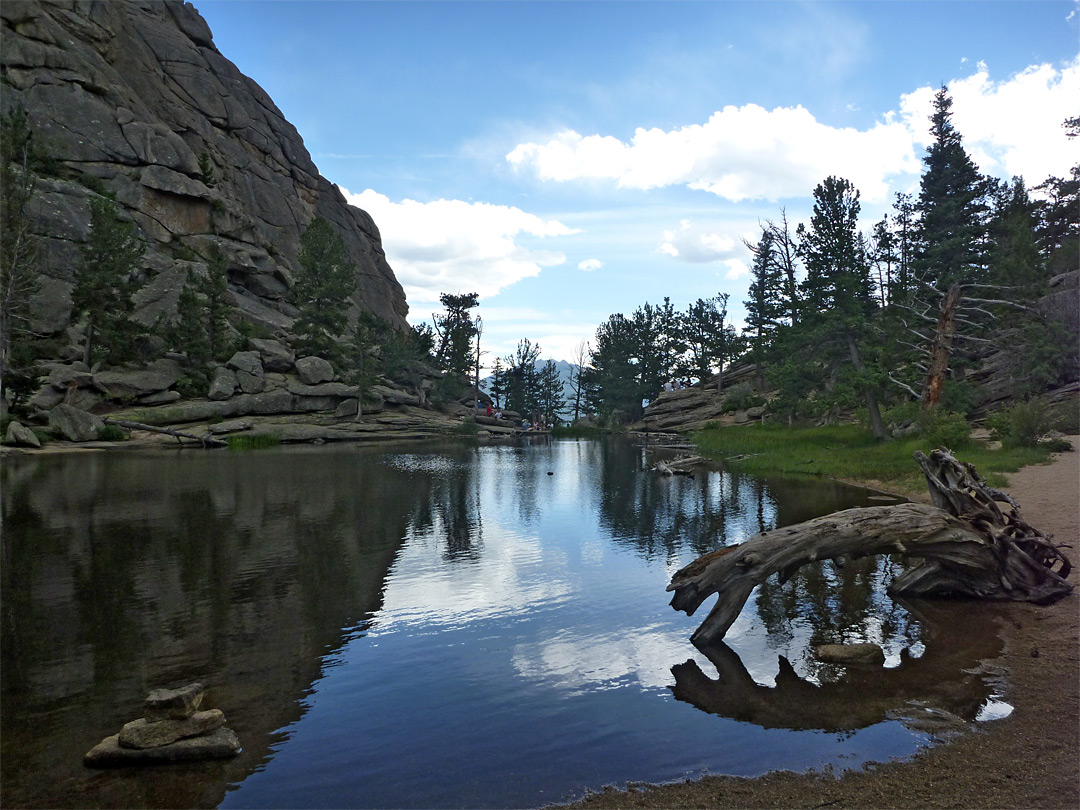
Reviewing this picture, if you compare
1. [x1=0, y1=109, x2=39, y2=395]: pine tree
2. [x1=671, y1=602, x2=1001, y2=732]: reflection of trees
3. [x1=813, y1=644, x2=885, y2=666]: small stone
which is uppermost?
[x1=0, y1=109, x2=39, y2=395]: pine tree

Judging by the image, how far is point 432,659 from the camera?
32.1ft

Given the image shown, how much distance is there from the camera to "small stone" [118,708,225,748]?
6.69m

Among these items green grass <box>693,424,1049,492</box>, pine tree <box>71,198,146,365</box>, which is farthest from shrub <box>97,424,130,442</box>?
green grass <box>693,424,1049,492</box>

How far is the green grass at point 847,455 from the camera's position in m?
25.7

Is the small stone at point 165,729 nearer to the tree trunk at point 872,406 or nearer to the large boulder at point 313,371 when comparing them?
the tree trunk at point 872,406

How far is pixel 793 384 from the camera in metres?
45.0

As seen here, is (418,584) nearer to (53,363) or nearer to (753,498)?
(753,498)

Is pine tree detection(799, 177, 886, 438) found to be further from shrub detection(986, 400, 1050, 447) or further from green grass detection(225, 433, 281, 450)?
green grass detection(225, 433, 281, 450)

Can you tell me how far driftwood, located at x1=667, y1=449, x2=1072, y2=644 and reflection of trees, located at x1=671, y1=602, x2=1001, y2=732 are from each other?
0.94 metres

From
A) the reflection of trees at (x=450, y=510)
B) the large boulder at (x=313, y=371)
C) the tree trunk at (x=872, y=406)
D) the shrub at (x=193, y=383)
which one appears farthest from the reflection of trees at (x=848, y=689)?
the large boulder at (x=313, y=371)

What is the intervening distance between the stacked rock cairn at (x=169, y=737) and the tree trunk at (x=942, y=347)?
34.1 meters

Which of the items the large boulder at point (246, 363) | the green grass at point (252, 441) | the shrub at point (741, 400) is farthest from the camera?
the shrub at point (741, 400)

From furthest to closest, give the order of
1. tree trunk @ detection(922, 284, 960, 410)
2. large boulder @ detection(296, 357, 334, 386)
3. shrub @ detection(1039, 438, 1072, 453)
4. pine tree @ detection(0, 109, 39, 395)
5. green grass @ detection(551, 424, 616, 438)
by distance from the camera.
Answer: green grass @ detection(551, 424, 616, 438) < large boulder @ detection(296, 357, 334, 386) < pine tree @ detection(0, 109, 39, 395) < tree trunk @ detection(922, 284, 960, 410) < shrub @ detection(1039, 438, 1072, 453)

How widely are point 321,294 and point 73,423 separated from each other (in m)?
29.4
